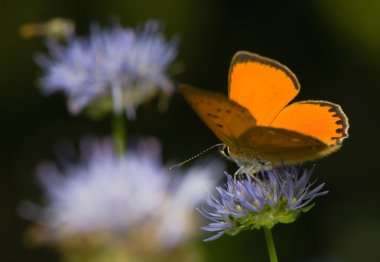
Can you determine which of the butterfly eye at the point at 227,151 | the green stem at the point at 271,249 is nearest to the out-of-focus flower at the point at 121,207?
the butterfly eye at the point at 227,151

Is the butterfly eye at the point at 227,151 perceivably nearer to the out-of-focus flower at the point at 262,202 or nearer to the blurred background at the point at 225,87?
the out-of-focus flower at the point at 262,202

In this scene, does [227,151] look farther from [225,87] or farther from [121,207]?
[225,87]

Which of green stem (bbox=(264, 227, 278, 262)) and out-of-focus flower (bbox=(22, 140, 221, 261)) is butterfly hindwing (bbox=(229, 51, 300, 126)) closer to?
green stem (bbox=(264, 227, 278, 262))

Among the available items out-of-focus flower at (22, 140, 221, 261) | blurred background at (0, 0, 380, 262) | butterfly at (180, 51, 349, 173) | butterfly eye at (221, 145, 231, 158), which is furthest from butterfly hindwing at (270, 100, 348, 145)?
blurred background at (0, 0, 380, 262)

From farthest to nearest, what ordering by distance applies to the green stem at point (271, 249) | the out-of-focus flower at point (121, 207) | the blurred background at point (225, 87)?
the blurred background at point (225, 87) → the out-of-focus flower at point (121, 207) → the green stem at point (271, 249)

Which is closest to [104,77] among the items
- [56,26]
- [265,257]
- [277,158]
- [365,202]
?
[56,26]

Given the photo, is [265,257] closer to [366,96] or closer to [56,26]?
[366,96]
